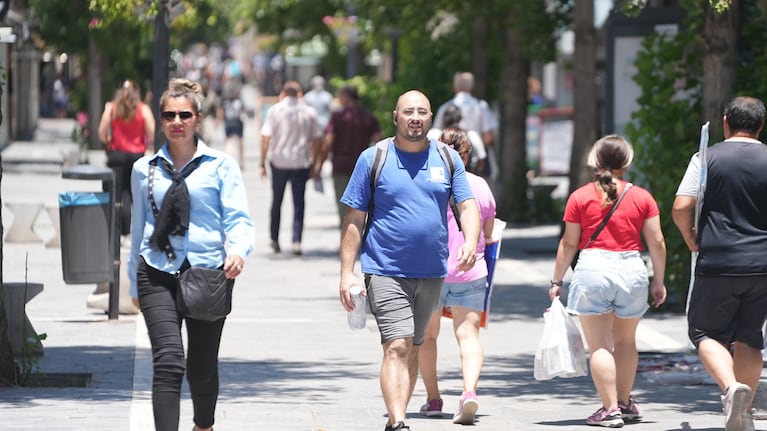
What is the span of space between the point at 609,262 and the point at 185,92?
2607 mm

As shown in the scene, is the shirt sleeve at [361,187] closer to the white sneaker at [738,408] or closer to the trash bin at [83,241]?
the white sneaker at [738,408]

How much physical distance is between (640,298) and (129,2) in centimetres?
493

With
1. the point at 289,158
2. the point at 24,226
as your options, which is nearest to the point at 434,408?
the point at 289,158

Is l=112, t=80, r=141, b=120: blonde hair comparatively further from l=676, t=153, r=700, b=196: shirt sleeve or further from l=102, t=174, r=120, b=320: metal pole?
l=676, t=153, r=700, b=196: shirt sleeve

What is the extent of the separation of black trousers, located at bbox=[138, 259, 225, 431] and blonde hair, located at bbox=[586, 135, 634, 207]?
2.47m

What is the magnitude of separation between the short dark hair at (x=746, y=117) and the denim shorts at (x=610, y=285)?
2.81ft

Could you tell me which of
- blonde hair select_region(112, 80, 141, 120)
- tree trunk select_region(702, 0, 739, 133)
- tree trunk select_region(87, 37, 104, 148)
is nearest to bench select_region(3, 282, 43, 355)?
tree trunk select_region(702, 0, 739, 133)

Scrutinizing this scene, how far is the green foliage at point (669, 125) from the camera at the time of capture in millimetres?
13336

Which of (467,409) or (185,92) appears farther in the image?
(467,409)

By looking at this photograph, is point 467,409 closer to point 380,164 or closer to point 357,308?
point 357,308

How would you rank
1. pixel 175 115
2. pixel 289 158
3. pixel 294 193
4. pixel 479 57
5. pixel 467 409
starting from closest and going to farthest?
1. pixel 175 115
2. pixel 467 409
3. pixel 289 158
4. pixel 294 193
5. pixel 479 57

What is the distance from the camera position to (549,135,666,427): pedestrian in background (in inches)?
337

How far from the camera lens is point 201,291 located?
6.81m

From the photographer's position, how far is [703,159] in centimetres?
819
